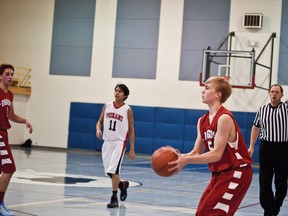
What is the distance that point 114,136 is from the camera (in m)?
8.77

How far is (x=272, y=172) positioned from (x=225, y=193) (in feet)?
10.8

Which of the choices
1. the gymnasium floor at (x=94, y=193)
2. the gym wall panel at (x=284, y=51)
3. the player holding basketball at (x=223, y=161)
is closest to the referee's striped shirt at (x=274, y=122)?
the gymnasium floor at (x=94, y=193)

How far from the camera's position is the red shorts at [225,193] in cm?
468

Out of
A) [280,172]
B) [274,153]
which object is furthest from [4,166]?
[280,172]

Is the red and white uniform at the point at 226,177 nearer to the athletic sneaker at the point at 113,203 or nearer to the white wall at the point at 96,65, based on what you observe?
the athletic sneaker at the point at 113,203

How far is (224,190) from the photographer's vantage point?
4.72 meters

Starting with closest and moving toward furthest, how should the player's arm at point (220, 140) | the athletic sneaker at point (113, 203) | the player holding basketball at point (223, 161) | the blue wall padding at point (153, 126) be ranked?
the player's arm at point (220, 140) → the player holding basketball at point (223, 161) → the athletic sneaker at point (113, 203) → the blue wall padding at point (153, 126)

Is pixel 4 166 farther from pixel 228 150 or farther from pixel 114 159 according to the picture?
pixel 228 150

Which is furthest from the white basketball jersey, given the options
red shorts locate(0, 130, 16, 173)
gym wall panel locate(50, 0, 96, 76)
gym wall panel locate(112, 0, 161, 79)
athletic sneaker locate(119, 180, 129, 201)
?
gym wall panel locate(50, 0, 96, 76)

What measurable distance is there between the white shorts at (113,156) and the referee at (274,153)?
1981 millimetres

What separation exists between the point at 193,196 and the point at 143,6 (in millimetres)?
12299

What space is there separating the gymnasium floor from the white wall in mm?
6610

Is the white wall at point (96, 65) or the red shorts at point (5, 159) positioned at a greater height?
the white wall at point (96, 65)

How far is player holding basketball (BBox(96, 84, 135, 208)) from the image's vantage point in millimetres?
8602
